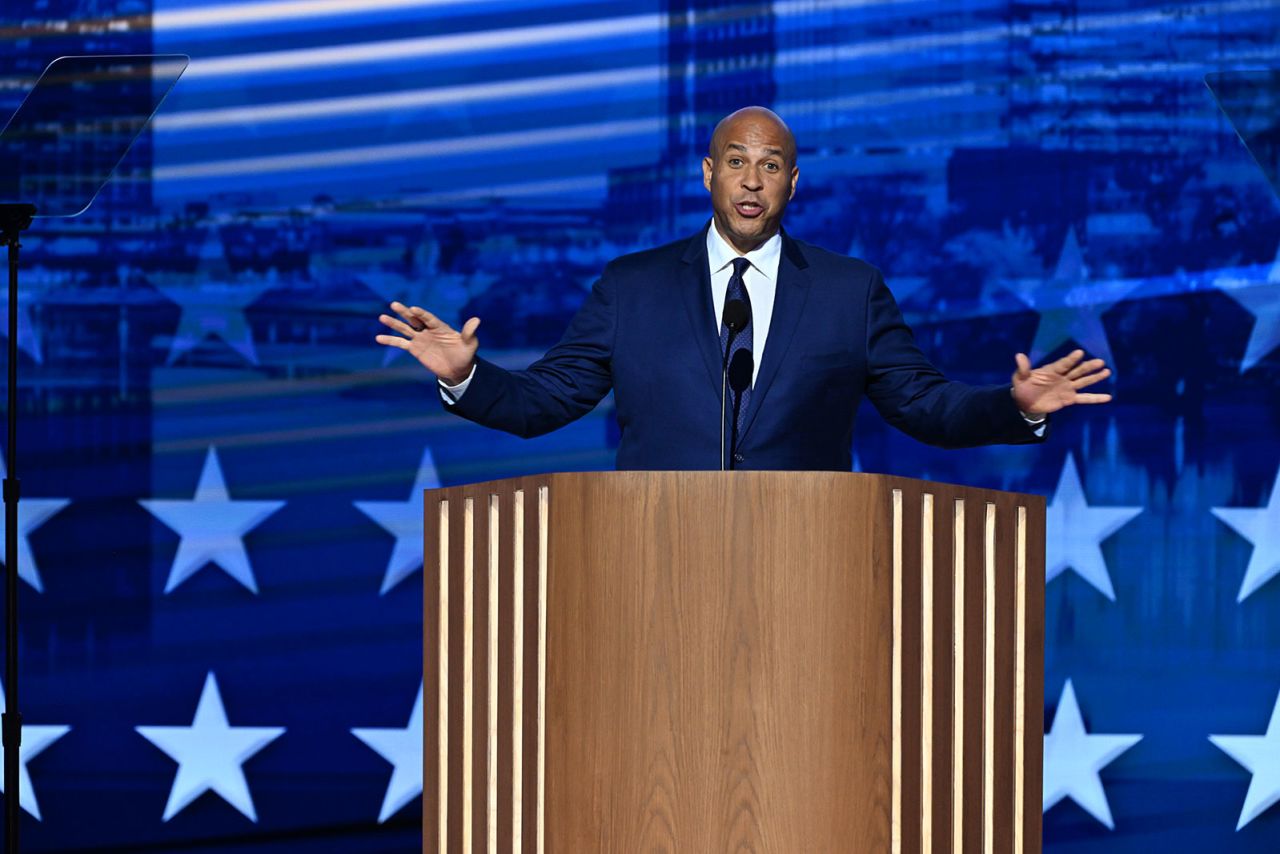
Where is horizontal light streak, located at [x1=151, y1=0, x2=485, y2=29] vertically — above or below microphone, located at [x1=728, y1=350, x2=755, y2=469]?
above

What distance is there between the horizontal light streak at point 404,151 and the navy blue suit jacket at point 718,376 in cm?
153

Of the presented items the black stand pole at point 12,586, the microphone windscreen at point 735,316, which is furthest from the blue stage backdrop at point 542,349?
the microphone windscreen at point 735,316

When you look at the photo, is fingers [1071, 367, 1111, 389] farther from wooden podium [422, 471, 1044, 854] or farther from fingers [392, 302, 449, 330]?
fingers [392, 302, 449, 330]

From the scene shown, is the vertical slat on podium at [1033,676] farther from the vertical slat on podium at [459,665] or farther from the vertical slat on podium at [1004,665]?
the vertical slat on podium at [459,665]

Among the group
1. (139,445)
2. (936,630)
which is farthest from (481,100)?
(936,630)

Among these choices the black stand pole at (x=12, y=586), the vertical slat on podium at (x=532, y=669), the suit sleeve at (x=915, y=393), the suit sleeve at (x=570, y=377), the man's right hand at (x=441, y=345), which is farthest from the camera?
the black stand pole at (x=12, y=586)

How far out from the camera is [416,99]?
4516 millimetres

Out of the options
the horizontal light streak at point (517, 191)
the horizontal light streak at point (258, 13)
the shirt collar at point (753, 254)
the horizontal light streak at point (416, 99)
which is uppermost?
the horizontal light streak at point (258, 13)

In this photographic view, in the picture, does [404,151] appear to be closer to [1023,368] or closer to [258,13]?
[258,13]

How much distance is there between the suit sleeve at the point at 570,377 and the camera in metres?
2.85

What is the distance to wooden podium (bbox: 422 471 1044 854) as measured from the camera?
2.24 metres

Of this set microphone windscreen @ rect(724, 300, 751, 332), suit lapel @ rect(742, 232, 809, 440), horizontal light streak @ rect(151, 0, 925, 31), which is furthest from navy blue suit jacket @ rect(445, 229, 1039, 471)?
horizontal light streak @ rect(151, 0, 925, 31)

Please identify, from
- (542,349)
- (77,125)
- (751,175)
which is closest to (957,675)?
(751,175)

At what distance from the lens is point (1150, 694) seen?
438cm
